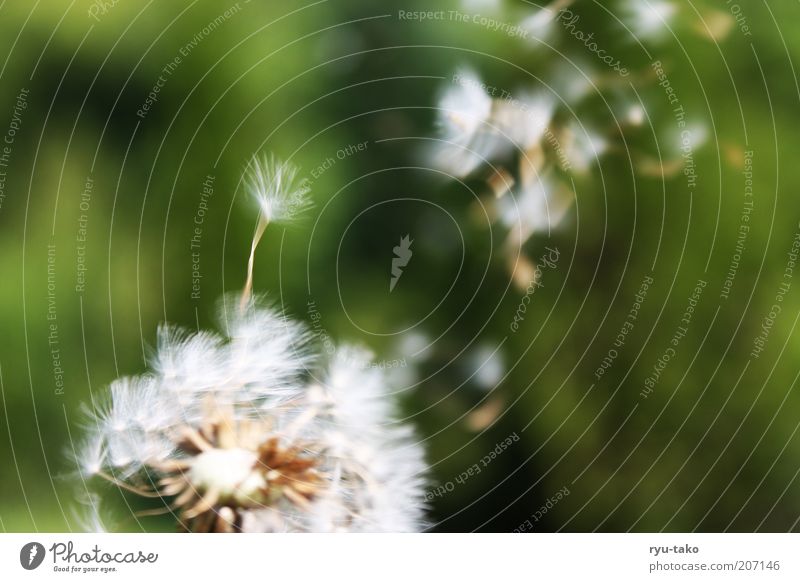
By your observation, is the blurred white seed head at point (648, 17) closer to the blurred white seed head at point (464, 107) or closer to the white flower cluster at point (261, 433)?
the blurred white seed head at point (464, 107)

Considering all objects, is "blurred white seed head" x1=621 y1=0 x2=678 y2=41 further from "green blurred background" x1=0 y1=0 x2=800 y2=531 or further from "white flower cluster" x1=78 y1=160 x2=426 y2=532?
"white flower cluster" x1=78 y1=160 x2=426 y2=532

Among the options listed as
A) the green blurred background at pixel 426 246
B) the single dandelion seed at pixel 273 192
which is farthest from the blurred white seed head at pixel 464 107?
the single dandelion seed at pixel 273 192

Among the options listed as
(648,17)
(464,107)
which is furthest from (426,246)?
(648,17)

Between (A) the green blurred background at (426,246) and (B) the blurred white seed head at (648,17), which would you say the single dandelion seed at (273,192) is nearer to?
(A) the green blurred background at (426,246)

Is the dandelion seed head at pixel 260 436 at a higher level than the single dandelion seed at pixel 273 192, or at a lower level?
lower

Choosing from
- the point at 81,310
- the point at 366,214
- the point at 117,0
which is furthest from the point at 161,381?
the point at 117,0

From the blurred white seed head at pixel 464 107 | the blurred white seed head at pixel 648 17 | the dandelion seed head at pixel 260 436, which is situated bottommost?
the dandelion seed head at pixel 260 436
